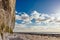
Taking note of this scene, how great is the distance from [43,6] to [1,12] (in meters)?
0.71

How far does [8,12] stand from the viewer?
2.30m

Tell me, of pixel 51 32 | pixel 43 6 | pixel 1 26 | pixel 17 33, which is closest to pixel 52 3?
pixel 43 6

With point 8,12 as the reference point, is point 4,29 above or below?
below

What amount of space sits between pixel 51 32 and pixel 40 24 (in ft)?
0.73

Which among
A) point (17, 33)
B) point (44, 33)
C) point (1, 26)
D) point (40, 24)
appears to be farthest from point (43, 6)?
point (1, 26)

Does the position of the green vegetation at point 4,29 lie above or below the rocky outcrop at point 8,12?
below

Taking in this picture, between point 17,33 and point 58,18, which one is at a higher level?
point 58,18

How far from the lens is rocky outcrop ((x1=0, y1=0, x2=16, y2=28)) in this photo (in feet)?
7.41

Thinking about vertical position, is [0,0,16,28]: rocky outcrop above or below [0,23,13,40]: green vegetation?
above

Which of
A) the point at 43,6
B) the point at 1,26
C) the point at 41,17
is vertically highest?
the point at 43,6

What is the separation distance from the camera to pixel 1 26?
7.28 ft

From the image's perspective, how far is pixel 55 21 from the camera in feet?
7.51

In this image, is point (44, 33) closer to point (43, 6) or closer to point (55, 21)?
point (55, 21)

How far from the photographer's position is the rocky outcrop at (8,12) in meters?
2.26
